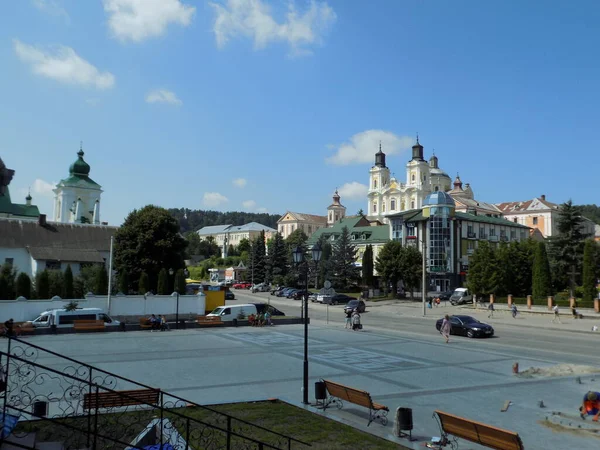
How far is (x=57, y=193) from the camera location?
86438mm

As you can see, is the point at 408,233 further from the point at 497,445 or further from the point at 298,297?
the point at 497,445

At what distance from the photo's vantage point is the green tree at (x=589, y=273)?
47719mm

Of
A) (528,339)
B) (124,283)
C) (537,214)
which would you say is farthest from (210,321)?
(537,214)

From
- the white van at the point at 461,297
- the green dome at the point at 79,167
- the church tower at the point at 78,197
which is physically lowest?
the white van at the point at 461,297

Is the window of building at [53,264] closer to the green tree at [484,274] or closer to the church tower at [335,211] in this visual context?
the green tree at [484,274]

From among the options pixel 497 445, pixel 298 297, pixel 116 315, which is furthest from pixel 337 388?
pixel 298 297

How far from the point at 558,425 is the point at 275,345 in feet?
50.9

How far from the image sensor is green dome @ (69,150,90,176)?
88.2 meters

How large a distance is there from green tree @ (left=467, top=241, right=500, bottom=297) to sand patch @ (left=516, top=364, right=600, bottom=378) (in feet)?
123

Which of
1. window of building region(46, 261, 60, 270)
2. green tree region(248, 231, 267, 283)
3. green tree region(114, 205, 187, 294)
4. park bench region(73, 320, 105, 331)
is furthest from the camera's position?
green tree region(248, 231, 267, 283)

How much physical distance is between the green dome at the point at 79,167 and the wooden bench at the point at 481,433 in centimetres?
8925

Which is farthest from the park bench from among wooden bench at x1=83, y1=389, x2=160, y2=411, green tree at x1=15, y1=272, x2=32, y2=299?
wooden bench at x1=83, y1=389, x2=160, y2=411

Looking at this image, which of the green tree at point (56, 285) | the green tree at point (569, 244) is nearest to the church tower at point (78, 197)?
the green tree at point (56, 285)

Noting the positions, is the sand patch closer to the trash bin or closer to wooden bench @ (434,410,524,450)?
the trash bin
